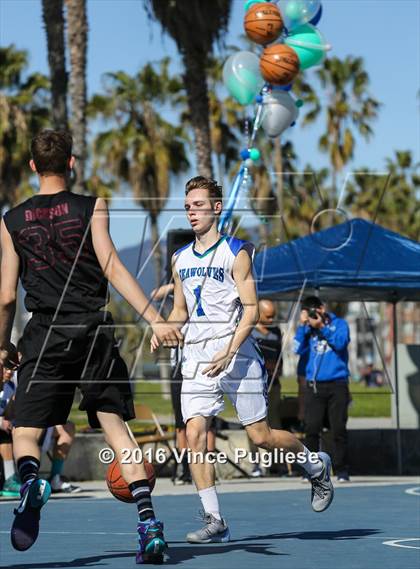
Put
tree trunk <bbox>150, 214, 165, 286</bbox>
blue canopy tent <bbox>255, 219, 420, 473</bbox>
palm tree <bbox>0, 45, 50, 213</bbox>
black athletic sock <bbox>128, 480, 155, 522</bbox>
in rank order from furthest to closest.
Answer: palm tree <bbox>0, 45, 50, 213</bbox>
blue canopy tent <bbox>255, 219, 420, 473</bbox>
tree trunk <bbox>150, 214, 165, 286</bbox>
black athletic sock <bbox>128, 480, 155, 522</bbox>

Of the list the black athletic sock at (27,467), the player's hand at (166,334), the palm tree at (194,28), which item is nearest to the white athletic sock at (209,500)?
the black athletic sock at (27,467)

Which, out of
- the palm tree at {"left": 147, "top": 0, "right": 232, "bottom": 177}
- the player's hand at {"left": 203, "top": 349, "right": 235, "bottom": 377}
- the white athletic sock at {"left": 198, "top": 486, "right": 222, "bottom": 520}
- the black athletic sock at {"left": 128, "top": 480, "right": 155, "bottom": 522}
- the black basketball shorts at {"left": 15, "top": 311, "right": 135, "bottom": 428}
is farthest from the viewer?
the palm tree at {"left": 147, "top": 0, "right": 232, "bottom": 177}

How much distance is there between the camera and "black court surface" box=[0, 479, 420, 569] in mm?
7332

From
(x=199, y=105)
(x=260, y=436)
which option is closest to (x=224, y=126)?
(x=199, y=105)

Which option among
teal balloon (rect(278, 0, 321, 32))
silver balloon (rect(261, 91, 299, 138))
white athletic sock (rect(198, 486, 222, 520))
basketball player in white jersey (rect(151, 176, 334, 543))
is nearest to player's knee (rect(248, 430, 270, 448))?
basketball player in white jersey (rect(151, 176, 334, 543))

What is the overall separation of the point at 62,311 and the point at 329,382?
8063 millimetres

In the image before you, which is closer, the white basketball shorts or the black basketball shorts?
the black basketball shorts

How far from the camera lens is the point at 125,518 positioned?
34.3 ft

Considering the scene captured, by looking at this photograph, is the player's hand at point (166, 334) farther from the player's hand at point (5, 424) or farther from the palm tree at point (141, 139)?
the palm tree at point (141, 139)

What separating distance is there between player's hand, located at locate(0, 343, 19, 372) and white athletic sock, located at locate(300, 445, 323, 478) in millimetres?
2218

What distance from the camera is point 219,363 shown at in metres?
7.56

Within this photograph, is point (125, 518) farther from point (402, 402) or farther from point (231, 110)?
point (231, 110)

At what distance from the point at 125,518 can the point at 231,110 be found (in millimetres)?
42314

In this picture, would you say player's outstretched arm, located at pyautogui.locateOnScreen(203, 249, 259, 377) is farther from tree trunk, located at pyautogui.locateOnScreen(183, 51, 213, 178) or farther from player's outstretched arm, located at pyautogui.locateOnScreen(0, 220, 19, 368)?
tree trunk, located at pyautogui.locateOnScreen(183, 51, 213, 178)
